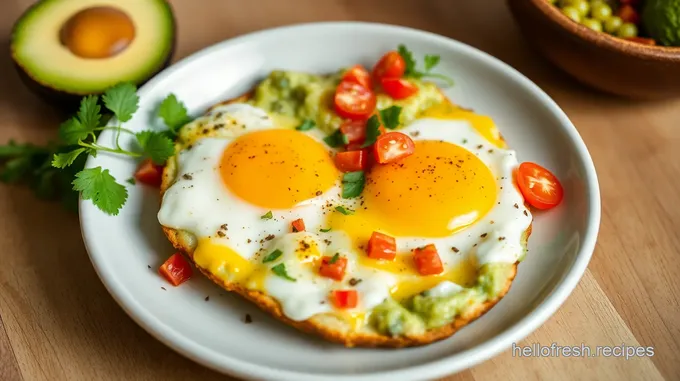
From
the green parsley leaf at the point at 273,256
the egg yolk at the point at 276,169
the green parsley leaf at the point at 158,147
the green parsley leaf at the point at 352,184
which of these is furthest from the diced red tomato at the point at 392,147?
the green parsley leaf at the point at 158,147

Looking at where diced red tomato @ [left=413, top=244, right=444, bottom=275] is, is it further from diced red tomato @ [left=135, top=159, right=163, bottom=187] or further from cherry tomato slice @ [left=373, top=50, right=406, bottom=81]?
diced red tomato @ [left=135, top=159, right=163, bottom=187]

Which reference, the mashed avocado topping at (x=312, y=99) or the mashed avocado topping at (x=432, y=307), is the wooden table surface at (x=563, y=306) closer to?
A: the mashed avocado topping at (x=432, y=307)

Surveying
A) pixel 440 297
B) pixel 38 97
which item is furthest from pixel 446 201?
pixel 38 97

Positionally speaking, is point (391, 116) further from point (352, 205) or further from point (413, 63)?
point (352, 205)

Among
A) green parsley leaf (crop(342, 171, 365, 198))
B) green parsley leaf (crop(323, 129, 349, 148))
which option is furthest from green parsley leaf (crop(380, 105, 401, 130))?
green parsley leaf (crop(342, 171, 365, 198))

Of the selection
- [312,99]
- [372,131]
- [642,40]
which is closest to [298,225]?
[372,131]

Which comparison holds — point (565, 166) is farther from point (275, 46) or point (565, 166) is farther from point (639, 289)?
point (275, 46)
